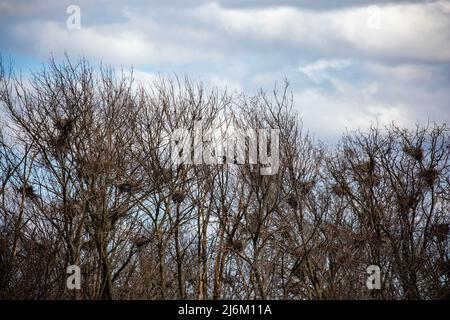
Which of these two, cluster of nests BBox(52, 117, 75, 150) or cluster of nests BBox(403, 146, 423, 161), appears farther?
cluster of nests BBox(403, 146, 423, 161)

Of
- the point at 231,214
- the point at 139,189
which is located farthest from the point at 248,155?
the point at 139,189

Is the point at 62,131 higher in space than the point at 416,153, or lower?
lower

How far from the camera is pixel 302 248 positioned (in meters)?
20.9

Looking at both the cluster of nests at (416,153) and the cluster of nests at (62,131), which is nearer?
the cluster of nests at (62,131)

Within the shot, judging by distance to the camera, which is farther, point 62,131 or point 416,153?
point 416,153

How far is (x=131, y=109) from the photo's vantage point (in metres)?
20.5
